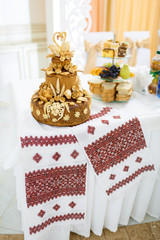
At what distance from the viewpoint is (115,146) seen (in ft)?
3.62

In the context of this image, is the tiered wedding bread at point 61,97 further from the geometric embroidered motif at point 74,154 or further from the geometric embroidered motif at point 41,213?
the geometric embroidered motif at point 41,213

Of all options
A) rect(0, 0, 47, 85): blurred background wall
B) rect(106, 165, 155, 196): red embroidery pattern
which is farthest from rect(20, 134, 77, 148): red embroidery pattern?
rect(0, 0, 47, 85): blurred background wall

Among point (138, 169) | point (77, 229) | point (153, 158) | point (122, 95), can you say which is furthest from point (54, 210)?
point (122, 95)

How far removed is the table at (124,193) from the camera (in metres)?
1.17

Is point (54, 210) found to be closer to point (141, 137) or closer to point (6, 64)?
point (141, 137)

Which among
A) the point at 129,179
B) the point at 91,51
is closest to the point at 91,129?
the point at 129,179

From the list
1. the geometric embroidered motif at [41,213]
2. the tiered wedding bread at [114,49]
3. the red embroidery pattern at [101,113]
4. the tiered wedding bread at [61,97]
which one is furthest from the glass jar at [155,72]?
the geometric embroidered motif at [41,213]

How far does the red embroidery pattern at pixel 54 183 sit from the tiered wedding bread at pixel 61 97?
0.24m

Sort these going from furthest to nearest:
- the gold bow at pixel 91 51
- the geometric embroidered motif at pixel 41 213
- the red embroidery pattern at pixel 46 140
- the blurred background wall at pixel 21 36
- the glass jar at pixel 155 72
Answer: the blurred background wall at pixel 21 36, the gold bow at pixel 91 51, the glass jar at pixel 155 72, the geometric embroidered motif at pixel 41 213, the red embroidery pattern at pixel 46 140

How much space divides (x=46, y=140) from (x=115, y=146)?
14.2 inches

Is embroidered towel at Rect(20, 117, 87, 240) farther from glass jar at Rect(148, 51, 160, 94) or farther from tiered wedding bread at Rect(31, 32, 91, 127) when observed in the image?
glass jar at Rect(148, 51, 160, 94)

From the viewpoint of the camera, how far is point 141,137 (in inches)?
45.4

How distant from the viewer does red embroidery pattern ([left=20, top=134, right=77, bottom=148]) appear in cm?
96

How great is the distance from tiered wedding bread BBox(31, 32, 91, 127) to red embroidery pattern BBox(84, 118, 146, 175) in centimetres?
15
